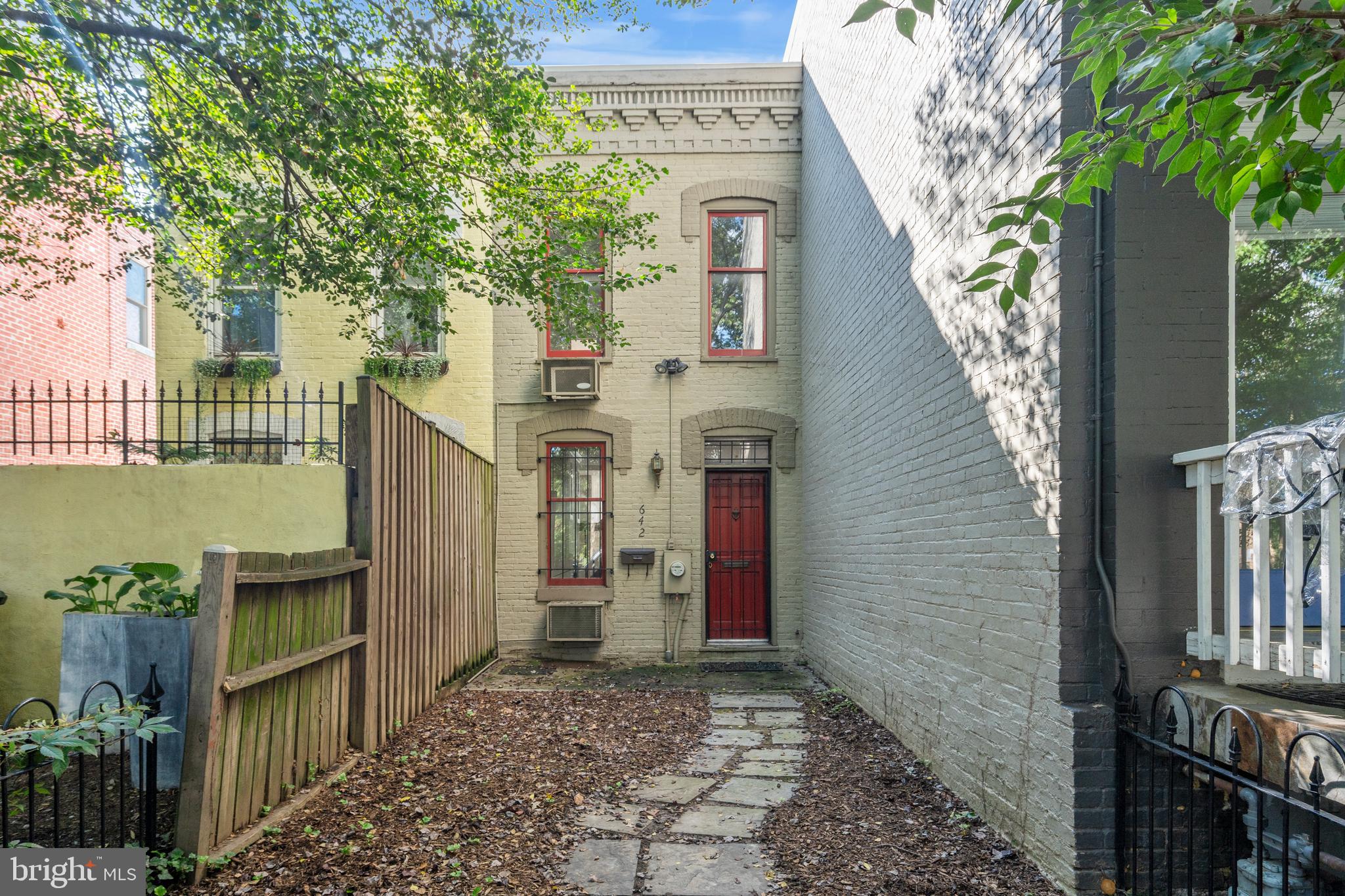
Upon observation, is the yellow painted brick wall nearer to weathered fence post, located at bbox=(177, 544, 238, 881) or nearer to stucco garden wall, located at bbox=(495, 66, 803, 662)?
stucco garden wall, located at bbox=(495, 66, 803, 662)

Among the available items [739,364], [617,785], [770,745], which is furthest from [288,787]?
[739,364]

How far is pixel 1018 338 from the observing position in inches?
162

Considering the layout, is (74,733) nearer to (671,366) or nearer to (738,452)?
(671,366)

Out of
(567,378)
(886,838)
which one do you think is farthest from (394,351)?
(886,838)

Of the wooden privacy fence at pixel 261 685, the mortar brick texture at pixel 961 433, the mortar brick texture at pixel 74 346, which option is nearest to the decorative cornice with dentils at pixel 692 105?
the mortar brick texture at pixel 961 433

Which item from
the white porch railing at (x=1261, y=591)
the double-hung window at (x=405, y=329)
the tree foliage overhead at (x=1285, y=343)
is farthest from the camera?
the double-hung window at (x=405, y=329)

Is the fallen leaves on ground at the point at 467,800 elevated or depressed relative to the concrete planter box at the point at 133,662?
depressed

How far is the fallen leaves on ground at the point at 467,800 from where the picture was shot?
3.63 metres

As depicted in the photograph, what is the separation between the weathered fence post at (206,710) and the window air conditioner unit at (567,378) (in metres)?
6.53

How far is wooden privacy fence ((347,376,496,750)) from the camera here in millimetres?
5469

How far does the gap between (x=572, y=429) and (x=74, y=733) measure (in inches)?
304

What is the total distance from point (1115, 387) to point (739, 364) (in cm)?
686

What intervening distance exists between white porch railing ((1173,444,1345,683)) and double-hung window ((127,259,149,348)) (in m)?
13.2

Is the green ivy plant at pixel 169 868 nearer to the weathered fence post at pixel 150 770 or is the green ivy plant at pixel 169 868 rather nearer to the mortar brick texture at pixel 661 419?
the weathered fence post at pixel 150 770
